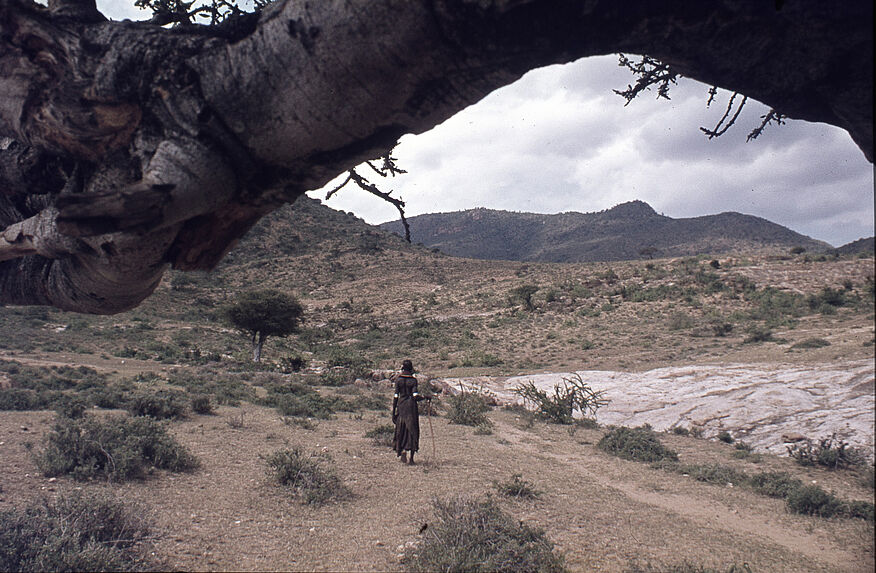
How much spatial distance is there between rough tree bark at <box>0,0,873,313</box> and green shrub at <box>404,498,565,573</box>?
11.4ft

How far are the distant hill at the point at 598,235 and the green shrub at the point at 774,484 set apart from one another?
5355cm

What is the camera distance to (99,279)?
2885mm

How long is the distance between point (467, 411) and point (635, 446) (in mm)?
4718

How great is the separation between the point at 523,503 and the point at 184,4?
6817mm

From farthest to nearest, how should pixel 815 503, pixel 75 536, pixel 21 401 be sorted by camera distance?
pixel 21 401, pixel 815 503, pixel 75 536

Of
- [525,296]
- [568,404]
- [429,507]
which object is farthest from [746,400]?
[525,296]

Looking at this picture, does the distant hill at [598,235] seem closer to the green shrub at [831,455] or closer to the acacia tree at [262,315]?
the acacia tree at [262,315]

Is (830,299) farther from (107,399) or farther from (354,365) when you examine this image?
(107,399)

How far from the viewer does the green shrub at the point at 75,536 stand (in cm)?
382

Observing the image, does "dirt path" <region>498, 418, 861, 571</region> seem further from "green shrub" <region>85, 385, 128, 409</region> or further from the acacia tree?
the acacia tree

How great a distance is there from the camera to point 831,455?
9.05 metres

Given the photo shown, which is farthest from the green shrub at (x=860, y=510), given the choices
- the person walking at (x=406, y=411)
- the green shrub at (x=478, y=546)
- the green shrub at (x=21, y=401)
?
the green shrub at (x=21, y=401)

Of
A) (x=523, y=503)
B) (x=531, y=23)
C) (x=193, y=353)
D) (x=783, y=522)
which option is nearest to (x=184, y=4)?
(x=531, y=23)

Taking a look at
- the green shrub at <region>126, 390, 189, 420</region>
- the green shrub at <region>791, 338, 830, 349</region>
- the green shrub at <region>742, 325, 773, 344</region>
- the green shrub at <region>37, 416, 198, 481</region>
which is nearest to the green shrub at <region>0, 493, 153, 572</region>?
the green shrub at <region>37, 416, 198, 481</region>
